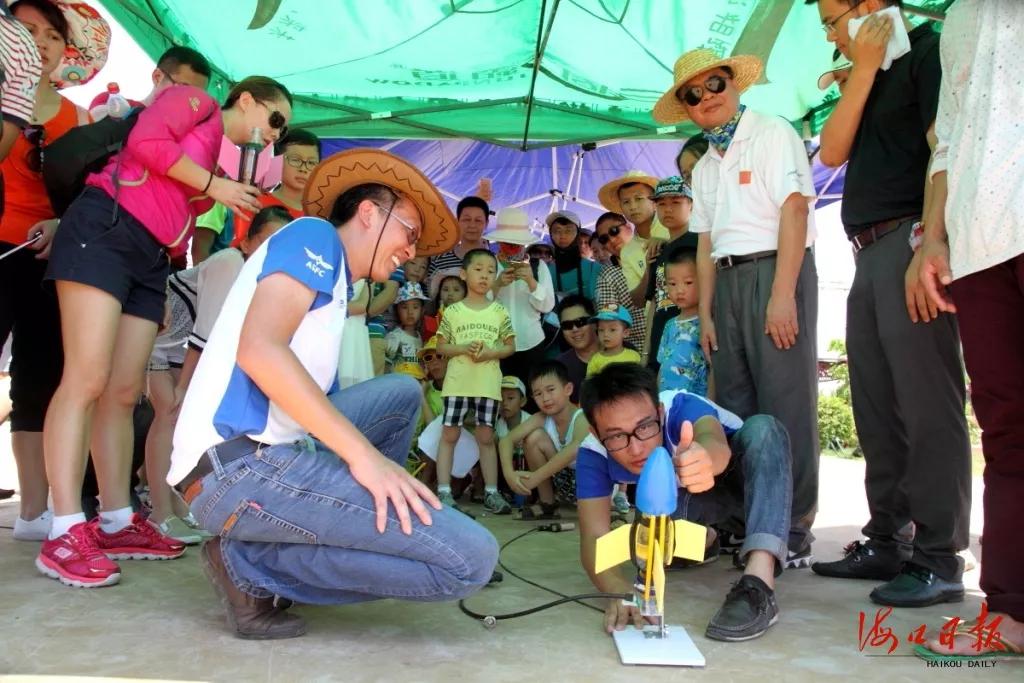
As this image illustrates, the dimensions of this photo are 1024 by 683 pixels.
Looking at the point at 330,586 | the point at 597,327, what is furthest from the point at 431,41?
the point at 330,586

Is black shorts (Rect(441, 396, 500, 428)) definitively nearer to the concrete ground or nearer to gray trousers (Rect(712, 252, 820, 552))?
gray trousers (Rect(712, 252, 820, 552))

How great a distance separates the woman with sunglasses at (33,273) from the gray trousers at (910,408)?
2539 millimetres

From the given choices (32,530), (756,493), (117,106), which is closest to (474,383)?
(32,530)

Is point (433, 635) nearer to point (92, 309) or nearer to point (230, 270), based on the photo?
point (92, 309)

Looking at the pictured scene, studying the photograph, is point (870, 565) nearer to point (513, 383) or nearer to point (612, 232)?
point (513, 383)

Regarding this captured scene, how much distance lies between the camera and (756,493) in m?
2.00

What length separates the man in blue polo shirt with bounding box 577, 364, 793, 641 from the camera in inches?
71.5

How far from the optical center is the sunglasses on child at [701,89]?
2834 millimetres

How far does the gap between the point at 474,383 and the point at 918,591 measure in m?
2.46

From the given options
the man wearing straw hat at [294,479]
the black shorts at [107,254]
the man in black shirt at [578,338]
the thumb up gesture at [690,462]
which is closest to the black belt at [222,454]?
the man wearing straw hat at [294,479]

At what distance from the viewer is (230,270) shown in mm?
3135

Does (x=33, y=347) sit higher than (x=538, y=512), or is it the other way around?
(x=33, y=347)

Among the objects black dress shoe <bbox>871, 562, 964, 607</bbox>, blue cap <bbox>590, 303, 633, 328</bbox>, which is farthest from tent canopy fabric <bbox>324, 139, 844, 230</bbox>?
black dress shoe <bbox>871, 562, 964, 607</bbox>

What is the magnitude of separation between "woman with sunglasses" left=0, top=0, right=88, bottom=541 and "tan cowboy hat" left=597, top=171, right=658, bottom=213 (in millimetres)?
2909
